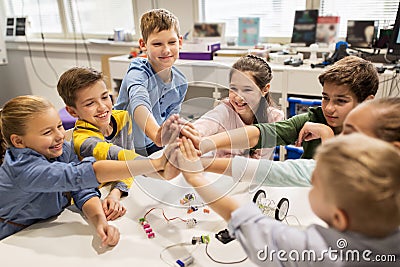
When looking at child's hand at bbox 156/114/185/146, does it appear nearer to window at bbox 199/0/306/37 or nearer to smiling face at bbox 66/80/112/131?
smiling face at bbox 66/80/112/131

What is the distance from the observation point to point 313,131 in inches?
47.4

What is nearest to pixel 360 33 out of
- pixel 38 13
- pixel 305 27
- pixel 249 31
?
pixel 305 27

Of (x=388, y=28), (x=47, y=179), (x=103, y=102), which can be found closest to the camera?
(x=47, y=179)

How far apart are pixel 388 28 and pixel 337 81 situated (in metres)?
1.81

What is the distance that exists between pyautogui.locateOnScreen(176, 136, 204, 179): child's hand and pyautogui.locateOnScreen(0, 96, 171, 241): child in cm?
7

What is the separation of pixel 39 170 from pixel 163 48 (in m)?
0.70

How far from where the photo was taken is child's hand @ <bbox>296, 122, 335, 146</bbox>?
1.17 metres

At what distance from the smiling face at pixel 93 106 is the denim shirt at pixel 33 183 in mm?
246

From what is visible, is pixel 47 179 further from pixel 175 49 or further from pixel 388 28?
pixel 388 28

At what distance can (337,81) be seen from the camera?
116 centimetres

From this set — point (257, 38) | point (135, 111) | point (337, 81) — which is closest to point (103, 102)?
point (135, 111)

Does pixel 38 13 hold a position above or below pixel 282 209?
above

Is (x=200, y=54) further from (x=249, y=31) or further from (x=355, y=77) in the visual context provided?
(x=355, y=77)

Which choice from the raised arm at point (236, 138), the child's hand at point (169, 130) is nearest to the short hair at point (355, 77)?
the raised arm at point (236, 138)
